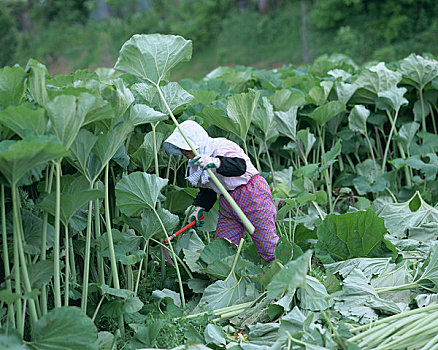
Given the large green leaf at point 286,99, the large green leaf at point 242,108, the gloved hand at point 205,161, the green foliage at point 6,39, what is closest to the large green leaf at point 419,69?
the large green leaf at point 286,99

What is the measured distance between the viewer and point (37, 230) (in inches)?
91.7

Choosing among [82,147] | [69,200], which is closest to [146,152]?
[82,147]

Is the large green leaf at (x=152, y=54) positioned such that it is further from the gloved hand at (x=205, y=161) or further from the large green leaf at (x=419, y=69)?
the large green leaf at (x=419, y=69)

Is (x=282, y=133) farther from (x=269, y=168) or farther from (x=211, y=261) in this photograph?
(x=211, y=261)

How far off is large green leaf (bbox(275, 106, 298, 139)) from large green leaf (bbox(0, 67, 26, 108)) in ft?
7.74

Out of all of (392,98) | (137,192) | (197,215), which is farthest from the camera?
(392,98)

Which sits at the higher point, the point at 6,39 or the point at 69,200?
the point at 6,39

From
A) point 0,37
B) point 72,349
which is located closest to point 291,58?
point 0,37

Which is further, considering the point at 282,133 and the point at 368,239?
the point at 282,133

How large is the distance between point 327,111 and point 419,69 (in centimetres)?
110

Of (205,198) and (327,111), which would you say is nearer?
(205,198)

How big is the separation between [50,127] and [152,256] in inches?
53.9

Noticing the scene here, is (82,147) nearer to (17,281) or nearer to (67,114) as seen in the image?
(67,114)

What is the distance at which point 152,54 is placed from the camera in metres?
2.79
